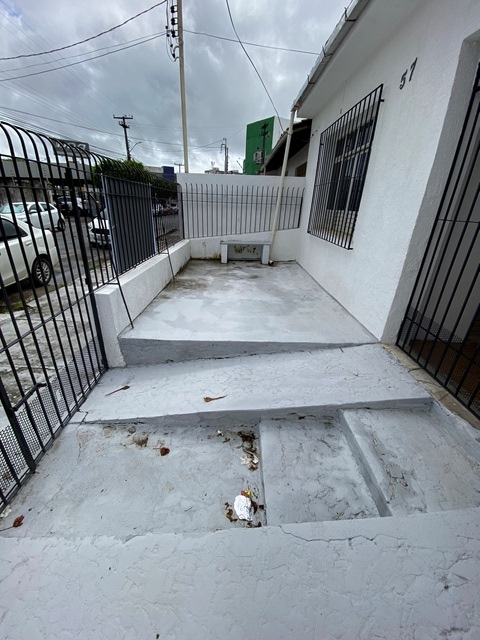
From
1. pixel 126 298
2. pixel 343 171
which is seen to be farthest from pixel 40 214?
pixel 343 171

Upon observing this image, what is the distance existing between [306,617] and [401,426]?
130cm

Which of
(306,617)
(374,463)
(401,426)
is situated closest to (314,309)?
(401,426)

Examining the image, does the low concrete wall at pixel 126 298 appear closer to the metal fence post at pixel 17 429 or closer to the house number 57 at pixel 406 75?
the metal fence post at pixel 17 429

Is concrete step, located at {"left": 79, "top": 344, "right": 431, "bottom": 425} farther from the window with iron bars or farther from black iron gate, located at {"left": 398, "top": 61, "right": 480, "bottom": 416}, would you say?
the window with iron bars

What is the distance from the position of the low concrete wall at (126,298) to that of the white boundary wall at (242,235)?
2535mm

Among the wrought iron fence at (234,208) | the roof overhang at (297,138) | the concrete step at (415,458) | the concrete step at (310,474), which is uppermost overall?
the roof overhang at (297,138)

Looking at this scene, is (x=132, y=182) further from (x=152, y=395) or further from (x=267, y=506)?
(x=267, y=506)

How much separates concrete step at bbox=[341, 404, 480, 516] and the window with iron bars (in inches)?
95.3

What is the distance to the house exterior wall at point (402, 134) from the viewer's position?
6.82ft

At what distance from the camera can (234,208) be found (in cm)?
707

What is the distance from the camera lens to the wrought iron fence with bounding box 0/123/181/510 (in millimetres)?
1672

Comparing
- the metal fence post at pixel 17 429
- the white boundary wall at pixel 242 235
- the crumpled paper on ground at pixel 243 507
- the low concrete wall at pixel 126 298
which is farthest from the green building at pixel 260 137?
the crumpled paper on ground at pixel 243 507

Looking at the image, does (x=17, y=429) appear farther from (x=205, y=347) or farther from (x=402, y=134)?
(x=402, y=134)

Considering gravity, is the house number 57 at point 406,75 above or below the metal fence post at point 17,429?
above
